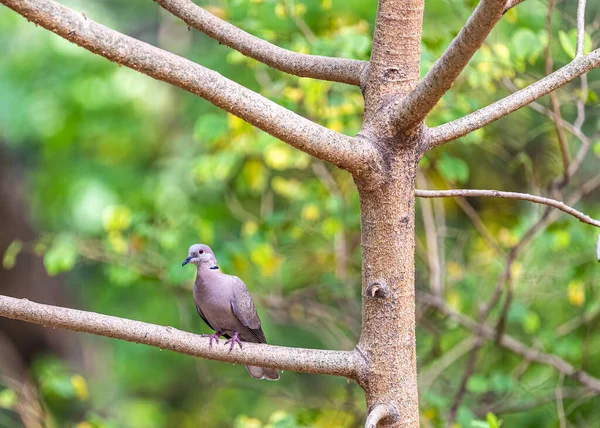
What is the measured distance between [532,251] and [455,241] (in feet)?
2.77

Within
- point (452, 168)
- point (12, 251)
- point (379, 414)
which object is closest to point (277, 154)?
point (452, 168)

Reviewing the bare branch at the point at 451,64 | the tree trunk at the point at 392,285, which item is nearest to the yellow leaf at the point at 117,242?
the tree trunk at the point at 392,285

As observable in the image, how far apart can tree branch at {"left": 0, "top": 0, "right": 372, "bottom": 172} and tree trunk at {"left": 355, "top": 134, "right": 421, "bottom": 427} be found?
10cm

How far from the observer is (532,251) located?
5.26m

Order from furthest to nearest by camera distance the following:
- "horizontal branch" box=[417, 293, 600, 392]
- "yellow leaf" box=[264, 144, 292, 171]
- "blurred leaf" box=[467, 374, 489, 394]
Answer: "yellow leaf" box=[264, 144, 292, 171] < "horizontal branch" box=[417, 293, 600, 392] < "blurred leaf" box=[467, 374, 489, 394]

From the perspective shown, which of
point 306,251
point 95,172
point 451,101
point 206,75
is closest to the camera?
point 206,75

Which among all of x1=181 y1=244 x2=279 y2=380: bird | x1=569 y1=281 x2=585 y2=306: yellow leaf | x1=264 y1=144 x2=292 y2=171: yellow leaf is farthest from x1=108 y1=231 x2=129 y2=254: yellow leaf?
x1=569 y1=281 x2=585 y2=306: yellow leaf

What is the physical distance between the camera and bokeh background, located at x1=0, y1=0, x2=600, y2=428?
4.36 meters

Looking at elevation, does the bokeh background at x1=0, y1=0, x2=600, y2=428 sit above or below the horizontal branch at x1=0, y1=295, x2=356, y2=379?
above

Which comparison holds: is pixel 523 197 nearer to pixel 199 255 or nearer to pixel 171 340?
pixel 171 340

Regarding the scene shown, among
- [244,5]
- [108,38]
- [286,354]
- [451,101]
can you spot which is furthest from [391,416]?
[244,5]

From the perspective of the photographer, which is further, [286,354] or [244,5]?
[244,5]

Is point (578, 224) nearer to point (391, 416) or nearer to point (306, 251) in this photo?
point (306, 251)

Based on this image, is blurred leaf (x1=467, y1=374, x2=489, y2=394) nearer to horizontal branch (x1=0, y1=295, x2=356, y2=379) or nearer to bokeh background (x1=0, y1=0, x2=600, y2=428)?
bokeh background (x1=0, y1=0, x2=600, y2=428)
